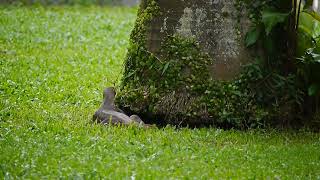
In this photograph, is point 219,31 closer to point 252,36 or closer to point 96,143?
point 252,36

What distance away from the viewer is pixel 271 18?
27.6ft

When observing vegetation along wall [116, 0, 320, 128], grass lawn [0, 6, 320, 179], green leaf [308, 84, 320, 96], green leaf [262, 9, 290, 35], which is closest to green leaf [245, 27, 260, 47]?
vegetation along wall [116, 0, 320, 128]

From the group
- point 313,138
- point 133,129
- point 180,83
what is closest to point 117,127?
point 133,129

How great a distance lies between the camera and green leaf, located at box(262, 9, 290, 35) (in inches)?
329

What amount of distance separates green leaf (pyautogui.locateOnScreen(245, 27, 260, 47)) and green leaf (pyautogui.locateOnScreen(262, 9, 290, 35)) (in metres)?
0.21

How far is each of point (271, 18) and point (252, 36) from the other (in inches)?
13.1

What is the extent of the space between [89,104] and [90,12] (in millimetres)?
10447

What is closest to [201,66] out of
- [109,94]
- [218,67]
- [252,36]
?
[218,67]

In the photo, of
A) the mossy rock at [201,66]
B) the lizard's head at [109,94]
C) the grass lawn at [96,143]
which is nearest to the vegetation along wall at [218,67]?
the mossy rock at [201,66]

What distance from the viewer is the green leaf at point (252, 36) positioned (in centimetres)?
861

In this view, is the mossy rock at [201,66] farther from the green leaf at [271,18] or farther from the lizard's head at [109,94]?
the lizard's head at [109,94]

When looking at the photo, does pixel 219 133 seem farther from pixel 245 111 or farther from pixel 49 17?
pixel 49 17

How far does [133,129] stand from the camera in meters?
8.27

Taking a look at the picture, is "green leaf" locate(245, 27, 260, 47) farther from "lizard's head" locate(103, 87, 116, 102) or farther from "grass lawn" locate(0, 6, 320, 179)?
"lizard's head" locate(103, 87, 116, 102)
